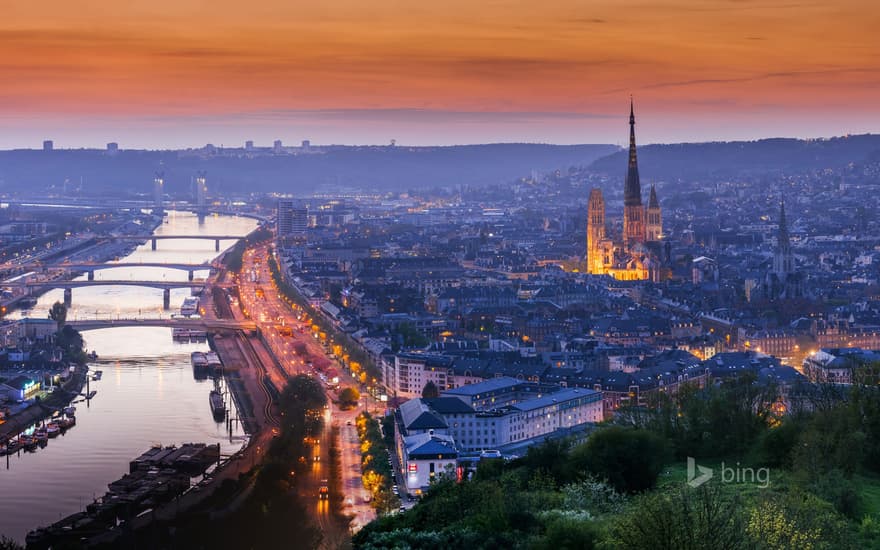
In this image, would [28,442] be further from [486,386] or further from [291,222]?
[291,222]

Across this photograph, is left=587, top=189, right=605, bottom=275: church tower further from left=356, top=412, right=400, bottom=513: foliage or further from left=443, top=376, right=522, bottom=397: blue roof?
left=356, top=412, right=400, bottom=513: foliage

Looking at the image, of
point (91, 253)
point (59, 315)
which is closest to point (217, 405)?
point (59, 315)

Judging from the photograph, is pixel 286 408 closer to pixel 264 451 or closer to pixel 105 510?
pixel 264 451

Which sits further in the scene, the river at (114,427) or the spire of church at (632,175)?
the spire of church at (632,175)

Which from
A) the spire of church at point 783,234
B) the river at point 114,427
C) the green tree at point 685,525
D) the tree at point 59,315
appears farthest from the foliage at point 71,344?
the green tree at point 685,525

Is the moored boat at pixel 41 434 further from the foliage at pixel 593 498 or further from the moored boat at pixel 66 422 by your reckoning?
the foliage at pixel 593 498

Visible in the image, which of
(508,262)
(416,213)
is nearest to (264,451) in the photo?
(508,262)

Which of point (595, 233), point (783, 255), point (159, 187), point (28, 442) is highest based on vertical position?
point (159, 187)
